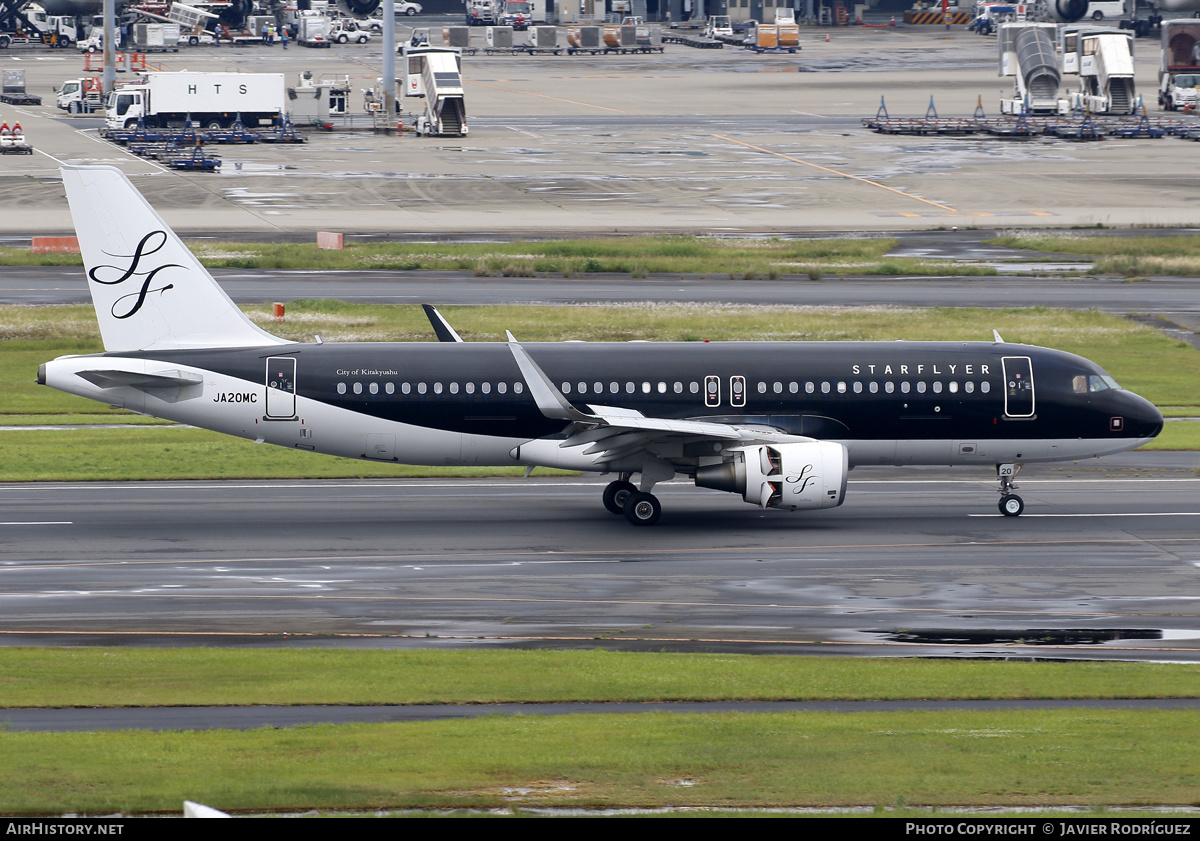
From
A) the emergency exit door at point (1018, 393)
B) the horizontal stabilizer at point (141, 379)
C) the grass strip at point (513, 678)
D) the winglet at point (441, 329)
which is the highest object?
the winglet at point (441, 329)

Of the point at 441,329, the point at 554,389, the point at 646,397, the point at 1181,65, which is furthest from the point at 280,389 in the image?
the point at 1181,65

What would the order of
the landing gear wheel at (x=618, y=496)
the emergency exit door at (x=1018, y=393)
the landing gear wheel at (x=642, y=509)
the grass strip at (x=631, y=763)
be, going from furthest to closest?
the landing gear wheel at (x=618, y=496) < the emergency exit door at (x=1018, y=393) < the landing gear wheel at (x=642, y=509) < the grass strip at (x=631, y=763)

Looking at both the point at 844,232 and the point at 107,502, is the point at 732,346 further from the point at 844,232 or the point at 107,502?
the point at 844,232

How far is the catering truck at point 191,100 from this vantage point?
13538cm

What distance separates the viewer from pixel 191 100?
136250 mm

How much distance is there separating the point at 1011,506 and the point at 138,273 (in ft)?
80.7

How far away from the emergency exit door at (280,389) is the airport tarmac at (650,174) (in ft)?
188

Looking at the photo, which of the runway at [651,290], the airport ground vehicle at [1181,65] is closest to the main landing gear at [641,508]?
the runway at [651,290]


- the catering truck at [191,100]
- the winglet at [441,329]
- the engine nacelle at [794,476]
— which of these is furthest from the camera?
the catering truck at [191,100]

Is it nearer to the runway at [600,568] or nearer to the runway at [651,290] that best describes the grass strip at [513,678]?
the runway at [600,568]

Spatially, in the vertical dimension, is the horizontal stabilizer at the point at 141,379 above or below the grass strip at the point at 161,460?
above

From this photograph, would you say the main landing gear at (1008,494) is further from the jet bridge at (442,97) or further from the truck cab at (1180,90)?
the truck cab at (1180,90)

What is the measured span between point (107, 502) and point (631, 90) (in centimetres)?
14509

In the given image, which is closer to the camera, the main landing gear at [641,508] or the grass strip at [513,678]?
the grass strip at [513,678]
